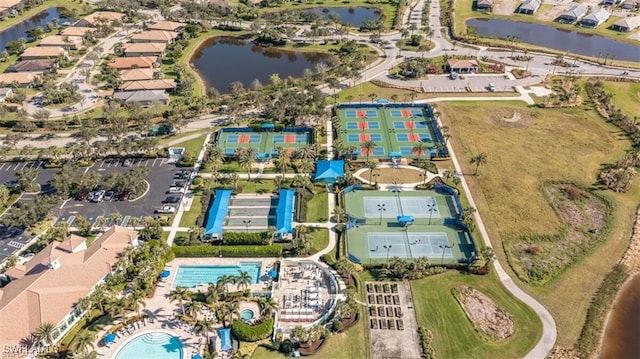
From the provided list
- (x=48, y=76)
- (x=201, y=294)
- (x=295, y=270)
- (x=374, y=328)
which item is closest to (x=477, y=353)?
(x=374, y=328)

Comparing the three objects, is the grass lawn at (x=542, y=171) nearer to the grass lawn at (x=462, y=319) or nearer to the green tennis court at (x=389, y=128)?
the grass lawn at (x=462, y=319)

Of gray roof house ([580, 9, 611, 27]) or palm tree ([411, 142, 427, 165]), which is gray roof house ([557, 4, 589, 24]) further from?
palm tree ([411, 142, 427, 165])

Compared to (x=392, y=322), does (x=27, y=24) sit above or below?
above

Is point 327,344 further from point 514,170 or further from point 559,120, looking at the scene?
point 559,120

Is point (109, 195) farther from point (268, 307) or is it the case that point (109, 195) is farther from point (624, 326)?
point (624, 326)

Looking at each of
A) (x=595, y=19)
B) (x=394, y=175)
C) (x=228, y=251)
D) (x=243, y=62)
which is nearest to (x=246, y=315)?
(x=228, y=251)
